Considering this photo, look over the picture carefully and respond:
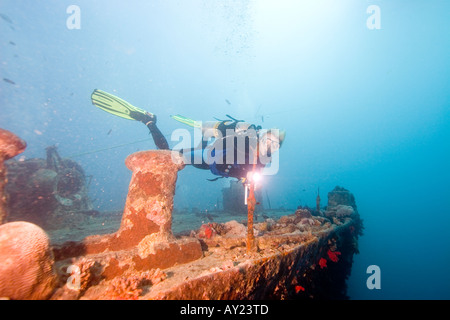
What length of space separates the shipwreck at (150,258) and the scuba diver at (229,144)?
1446 millimetres

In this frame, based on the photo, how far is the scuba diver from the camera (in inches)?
217

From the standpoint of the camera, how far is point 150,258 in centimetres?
335

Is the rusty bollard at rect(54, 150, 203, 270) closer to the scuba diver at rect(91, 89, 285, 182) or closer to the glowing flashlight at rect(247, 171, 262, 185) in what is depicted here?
the scuba diver at rect(91, 89, 285, 182)

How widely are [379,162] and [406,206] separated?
130 feet

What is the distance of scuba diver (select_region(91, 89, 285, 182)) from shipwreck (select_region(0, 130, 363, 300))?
1.45 meters

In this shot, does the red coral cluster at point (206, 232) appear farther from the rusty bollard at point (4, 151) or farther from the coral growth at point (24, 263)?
the rusty bollard at point (4, 151)

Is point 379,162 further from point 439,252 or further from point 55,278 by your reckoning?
point 55,278

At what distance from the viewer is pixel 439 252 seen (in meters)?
Answer: 74.2

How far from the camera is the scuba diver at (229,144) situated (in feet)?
18.1

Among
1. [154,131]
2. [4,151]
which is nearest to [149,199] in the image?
[4,151]

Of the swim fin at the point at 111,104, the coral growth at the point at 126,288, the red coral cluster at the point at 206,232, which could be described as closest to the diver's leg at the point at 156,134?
the swim fin at the point at 111,104

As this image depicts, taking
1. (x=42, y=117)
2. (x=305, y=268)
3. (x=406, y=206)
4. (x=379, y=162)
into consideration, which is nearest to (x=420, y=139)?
(x=379, y=162)

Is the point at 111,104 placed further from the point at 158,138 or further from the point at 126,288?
the point at 126,288

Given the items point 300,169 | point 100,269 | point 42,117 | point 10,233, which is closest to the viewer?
point 10,233
